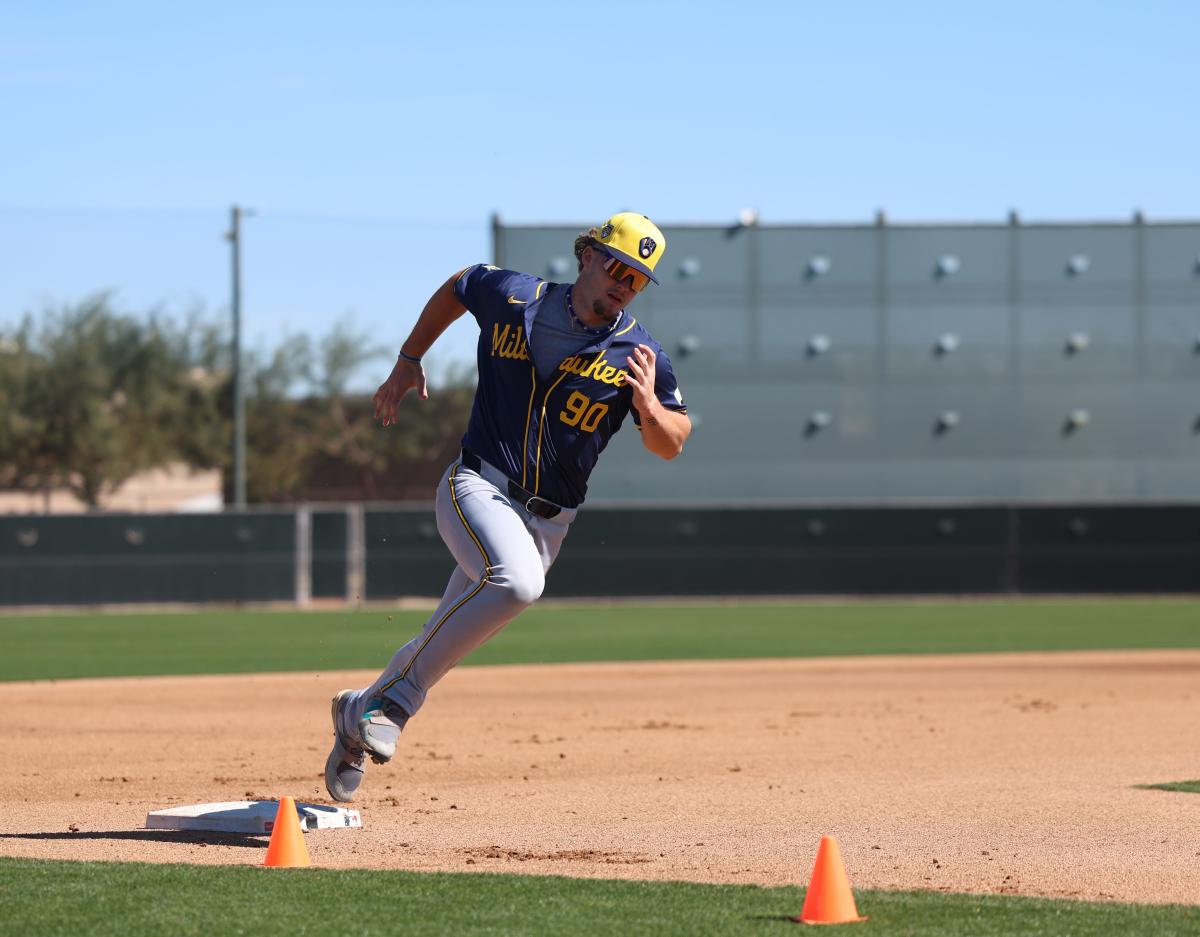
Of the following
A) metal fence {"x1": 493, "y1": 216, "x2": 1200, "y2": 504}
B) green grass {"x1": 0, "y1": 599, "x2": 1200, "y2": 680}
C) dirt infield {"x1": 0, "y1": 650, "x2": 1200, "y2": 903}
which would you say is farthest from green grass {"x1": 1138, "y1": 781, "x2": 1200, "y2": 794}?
metal fence {"x1": 493, "y1": 216, "x2": 1200, "y2": 504}

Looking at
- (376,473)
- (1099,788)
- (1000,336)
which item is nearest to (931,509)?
(1000,336)

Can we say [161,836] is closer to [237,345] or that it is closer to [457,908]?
[457,908]

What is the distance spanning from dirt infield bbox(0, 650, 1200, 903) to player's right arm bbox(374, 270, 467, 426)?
1570mm

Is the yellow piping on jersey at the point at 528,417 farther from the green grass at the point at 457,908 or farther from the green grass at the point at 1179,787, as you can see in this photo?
the green grass at the point at 1179,787

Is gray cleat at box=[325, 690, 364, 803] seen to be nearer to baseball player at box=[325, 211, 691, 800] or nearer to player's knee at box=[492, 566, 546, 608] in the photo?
baseball player at box=[325, 211, 691, 800]

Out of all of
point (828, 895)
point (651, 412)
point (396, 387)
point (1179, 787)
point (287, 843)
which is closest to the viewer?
point (828, 895)

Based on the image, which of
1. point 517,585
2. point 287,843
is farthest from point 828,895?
point 287,843

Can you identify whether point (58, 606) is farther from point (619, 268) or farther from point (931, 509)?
point (619, 268)

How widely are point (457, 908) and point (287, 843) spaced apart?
0.95 metres

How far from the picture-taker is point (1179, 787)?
764 cm

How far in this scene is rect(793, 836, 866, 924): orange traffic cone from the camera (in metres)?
4.48

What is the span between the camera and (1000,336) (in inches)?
1271

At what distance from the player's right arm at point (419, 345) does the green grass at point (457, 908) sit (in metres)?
1.96

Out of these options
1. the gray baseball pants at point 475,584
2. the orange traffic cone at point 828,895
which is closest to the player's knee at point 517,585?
the gray baseball pants at point 475,584
